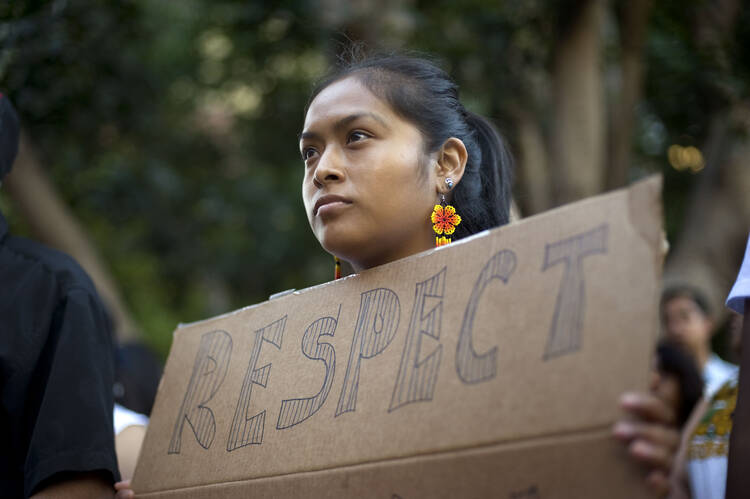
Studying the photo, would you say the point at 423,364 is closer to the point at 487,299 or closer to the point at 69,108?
the point at 487,299

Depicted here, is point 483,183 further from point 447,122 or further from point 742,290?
point 742,290

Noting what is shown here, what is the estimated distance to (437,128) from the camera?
1.99 meters

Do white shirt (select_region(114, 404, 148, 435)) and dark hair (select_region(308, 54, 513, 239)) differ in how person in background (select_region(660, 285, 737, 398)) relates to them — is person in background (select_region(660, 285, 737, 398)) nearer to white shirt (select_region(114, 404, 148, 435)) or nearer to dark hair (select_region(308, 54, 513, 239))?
dark hair (select_region(308, 54, 513, 239))

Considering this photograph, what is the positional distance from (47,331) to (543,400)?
1.21 metres

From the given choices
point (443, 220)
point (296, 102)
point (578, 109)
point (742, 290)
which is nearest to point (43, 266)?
point (443, 220)

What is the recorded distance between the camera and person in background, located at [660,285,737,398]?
17.0ft

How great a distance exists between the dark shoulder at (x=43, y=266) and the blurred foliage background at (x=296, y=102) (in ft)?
6.29

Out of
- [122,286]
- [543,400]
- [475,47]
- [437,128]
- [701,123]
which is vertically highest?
[122,286]

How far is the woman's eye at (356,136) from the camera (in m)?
1.85

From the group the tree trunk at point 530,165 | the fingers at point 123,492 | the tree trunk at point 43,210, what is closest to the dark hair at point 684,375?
the tree trunk at point 530,165

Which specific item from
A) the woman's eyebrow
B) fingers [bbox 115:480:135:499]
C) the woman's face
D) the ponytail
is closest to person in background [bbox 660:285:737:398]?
the ponytail

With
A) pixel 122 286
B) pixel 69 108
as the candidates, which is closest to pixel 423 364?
pixel 69 108

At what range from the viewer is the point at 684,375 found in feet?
13.7

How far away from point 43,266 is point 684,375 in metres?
3.37
